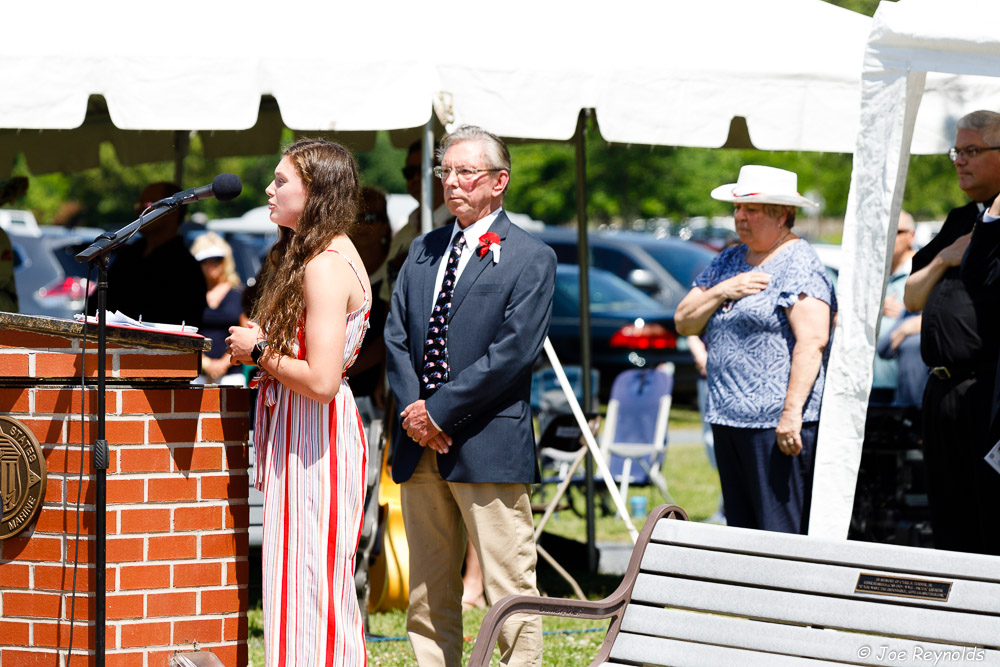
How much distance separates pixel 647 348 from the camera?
46.8ft

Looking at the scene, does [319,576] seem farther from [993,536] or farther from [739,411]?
[993,536]

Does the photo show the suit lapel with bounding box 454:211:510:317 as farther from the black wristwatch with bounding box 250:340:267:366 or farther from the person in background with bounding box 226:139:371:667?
the black wristwatch with bounding box 250:340:267:366

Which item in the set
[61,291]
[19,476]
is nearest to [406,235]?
[19,476]

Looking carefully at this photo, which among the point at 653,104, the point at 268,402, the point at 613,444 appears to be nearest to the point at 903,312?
the point at 613,444

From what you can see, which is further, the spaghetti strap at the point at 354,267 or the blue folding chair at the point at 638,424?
the blue folding chair at the point at 638,424

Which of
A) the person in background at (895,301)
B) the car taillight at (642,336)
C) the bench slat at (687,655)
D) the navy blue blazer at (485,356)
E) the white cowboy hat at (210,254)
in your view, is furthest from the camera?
the car taillight at (642,336)

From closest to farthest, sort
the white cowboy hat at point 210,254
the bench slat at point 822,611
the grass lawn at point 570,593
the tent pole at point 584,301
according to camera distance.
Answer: the bench slat at point 822,611, the grass lawn at point 570,593, the tent pole at point 584,301, the white cowboy hat at point 210,254

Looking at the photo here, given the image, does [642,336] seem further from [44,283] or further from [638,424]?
[44,283]

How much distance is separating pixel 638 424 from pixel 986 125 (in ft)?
16.6

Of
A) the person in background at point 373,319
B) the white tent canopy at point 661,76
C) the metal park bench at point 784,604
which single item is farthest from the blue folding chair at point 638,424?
the metal park bench at point 784,604

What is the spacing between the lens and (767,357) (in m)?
4.82

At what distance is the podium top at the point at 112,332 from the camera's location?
358 centimetres

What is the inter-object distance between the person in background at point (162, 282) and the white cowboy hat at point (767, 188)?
3.01 metres

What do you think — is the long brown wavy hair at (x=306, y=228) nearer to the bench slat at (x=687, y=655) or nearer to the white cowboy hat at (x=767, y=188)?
the bench slat at (x=687, y=655)
